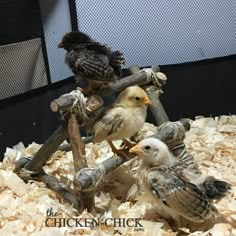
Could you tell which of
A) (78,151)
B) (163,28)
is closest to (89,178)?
(78,151)

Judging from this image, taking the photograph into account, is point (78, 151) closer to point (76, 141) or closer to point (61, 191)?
point (76, 141)

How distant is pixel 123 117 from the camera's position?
197cm

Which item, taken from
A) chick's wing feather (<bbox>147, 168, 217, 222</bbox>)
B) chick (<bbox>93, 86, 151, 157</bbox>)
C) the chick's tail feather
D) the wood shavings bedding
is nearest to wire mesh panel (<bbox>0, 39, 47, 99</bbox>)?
the wood shavings bedding

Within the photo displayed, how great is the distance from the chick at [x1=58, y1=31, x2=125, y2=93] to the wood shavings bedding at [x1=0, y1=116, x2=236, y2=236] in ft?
1.53

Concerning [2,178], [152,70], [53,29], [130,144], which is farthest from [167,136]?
[53,29]

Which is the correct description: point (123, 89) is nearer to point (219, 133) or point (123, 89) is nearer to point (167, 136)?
point (167, 136)

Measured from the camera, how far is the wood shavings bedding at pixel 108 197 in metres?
1.77

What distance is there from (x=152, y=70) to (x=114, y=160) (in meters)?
0.53

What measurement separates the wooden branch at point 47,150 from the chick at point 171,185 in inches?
12.8

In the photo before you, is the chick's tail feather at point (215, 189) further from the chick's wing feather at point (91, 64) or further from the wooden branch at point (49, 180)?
the chick's wing feather at point (91, 64)

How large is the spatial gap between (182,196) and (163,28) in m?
1.42

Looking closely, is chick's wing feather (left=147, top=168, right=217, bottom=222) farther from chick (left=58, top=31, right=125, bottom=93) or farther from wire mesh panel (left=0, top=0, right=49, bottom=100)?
wire mesh panel (left=0, top=0, right=49, bottom=100)

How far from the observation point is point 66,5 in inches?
105

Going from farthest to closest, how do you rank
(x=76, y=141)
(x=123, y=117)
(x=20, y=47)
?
(x=20, y=47), (x=123, y=117), (x=76, y=141)
